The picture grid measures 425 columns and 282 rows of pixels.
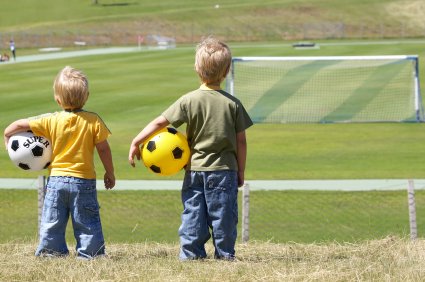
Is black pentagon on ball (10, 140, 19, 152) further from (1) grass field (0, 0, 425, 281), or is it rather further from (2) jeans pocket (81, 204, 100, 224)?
(1) grass field (0, 0, 425, 281)

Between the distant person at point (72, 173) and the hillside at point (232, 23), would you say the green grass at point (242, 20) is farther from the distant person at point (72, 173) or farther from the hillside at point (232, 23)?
the distant person at point (72, 173)

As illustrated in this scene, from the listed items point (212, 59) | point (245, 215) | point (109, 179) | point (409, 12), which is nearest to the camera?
point (212, 59)

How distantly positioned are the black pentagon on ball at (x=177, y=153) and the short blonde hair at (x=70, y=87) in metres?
0.79

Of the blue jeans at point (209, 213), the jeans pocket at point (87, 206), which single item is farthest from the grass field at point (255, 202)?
the jeans pocket at point (87, 206)

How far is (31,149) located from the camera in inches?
284

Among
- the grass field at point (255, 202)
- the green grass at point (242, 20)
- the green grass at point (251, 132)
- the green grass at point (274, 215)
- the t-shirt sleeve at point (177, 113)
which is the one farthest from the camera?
the green grass at point (242, 20)

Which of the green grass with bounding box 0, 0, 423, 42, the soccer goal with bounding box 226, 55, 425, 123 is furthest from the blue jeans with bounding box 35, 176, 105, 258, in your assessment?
the green grass with bounding box 0, 0, 423, 42

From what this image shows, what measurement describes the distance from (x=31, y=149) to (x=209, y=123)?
1355 mm

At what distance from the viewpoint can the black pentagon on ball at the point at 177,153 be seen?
7.07m

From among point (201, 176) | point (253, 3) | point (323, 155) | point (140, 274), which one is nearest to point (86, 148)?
point (201, 176)

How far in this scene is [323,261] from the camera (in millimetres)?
6773

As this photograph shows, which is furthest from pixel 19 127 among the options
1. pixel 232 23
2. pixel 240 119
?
pixel 232 23

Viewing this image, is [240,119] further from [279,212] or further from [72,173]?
[279,212]

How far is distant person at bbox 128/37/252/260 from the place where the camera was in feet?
23.3
